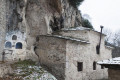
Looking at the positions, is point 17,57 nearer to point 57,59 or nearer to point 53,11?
point 57,59

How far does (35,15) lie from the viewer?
40.5 feet

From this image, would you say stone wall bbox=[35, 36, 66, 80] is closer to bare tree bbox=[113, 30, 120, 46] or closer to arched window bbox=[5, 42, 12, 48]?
arched window bbox=[5, 42, 12, 48]

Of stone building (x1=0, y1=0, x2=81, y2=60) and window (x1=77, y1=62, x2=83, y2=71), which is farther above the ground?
stone building (x1=0, y1=0, x2=81, y2=60)

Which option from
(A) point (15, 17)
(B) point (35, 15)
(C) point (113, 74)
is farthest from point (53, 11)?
(C) point (113, 74)

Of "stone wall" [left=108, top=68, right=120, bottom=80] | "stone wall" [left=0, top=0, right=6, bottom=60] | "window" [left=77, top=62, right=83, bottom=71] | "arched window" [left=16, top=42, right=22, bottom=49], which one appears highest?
"stone wall" [left=0, top=0, right=6, bottom=60]

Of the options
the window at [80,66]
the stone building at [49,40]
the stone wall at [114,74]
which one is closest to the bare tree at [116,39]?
the stone building at [49,40]

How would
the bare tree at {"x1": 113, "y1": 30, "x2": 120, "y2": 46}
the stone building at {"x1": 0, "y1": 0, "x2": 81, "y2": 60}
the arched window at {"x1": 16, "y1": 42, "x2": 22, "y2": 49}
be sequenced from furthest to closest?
the bare tree at {"x1": 113, "y1": 30, "x2": 120, "y2": 46}
the arched window at {"x1": 16, "y1": 42, "x2": 22, "y2": 49}
the stone building at {"x1": 0, "y1": 0, "x2": 81, "y2": 60}

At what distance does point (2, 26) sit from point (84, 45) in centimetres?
688

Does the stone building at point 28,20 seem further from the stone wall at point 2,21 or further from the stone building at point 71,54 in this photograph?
the stone building at point 71,54

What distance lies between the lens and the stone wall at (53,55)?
413 inches

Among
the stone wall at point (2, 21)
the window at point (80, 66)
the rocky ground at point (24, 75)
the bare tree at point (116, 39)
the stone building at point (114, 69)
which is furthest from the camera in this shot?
the bare tree at point (116, 39)

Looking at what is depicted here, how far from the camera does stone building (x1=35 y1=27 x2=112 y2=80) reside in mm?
10531

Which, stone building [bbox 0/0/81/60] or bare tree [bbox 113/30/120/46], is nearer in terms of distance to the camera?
stone building [bbox 0/0/81/60]

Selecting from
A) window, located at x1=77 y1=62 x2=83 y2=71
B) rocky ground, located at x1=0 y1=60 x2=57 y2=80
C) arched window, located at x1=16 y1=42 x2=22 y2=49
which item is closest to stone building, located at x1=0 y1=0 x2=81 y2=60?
arched window, located at x1=16 y1=42 x2=22 y2=49
